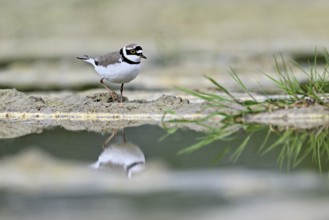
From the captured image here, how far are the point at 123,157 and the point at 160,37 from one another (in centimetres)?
924

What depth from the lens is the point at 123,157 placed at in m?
7.25

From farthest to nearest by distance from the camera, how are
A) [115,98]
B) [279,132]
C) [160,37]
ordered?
[160,37] < [115,98] < [279,132]

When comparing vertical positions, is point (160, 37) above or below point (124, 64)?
above

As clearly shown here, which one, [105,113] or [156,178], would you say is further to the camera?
[105,113]

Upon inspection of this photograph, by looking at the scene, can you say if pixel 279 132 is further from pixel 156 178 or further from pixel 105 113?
pixel 105 113

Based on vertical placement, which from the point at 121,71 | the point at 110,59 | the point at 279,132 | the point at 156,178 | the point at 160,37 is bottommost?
the point at 156,178

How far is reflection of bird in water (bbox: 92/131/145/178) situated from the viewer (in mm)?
6819

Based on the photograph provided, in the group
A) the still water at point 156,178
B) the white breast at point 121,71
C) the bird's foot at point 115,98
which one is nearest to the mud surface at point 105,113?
the bird's foot at point 115,98

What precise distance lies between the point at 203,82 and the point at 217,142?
4731 millimetres

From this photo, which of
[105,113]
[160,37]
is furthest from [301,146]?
[160,37]

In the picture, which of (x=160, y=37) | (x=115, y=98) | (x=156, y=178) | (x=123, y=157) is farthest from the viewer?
(x=160, y=37)

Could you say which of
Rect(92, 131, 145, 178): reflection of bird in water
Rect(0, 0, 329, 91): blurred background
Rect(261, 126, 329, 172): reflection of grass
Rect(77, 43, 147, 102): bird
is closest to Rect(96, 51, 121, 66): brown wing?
Rect(77, 43, 147, 102): bird

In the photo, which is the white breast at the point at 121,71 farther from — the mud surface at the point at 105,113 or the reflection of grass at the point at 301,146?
the reflection of grass at the point at 301,146

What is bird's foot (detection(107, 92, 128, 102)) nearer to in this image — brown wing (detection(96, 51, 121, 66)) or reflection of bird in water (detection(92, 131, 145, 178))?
brown wing (detection(96, 51, 121, 66))
